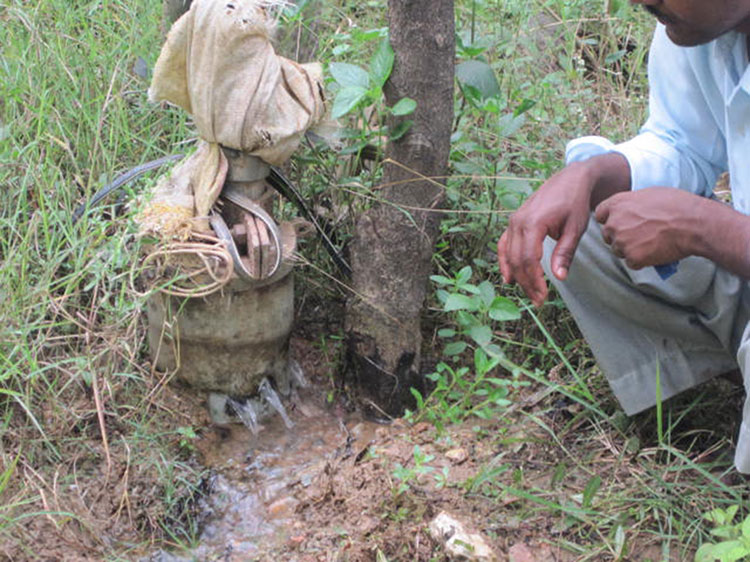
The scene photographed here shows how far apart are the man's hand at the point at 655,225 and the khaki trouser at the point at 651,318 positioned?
24 centimetres

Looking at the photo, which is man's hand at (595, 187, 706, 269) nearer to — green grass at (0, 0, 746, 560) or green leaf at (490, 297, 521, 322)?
green grass at (0, 0, 746, 560)

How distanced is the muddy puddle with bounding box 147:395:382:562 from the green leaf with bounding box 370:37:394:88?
1.12m

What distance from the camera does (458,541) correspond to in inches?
78.5

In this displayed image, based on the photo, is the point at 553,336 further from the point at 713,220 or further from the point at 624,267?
the point at 713,220

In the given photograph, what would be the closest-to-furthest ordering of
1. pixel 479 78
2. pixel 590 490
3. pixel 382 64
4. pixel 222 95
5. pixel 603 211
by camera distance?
pixel 603 211 < pixel 590 490 < pixel 222 95 < pixel 382 64 < pixel 479 78

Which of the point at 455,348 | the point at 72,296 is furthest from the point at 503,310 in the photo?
the point at 72,296

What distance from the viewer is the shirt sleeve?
2.24m

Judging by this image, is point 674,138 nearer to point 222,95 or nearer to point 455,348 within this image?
point 455,348

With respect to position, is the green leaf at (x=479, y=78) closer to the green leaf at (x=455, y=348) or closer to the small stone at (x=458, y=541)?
the green leaf at (x=455, y=348)

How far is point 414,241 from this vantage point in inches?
107

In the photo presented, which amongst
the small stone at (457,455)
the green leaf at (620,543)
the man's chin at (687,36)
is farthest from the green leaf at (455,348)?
the man's chin at (687,36)

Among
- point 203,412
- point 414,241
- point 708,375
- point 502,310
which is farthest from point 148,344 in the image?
point 708,375

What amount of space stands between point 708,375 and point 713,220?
580 millimetres

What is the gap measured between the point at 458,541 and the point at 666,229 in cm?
84
